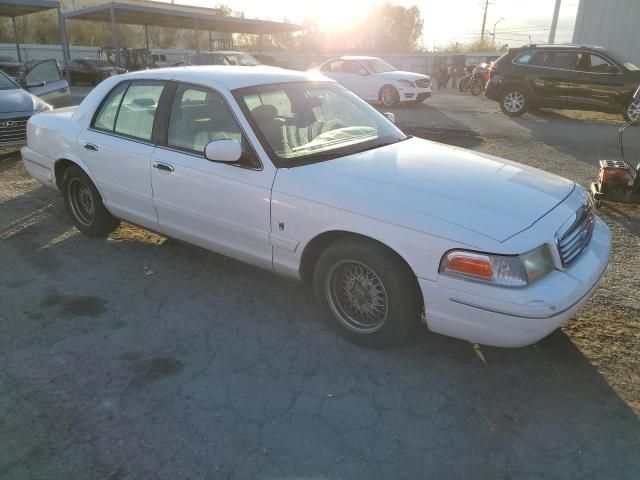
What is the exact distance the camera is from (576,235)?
309 centimetres

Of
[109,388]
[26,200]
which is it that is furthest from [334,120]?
[26,200]

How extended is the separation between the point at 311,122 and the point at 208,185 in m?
0.91

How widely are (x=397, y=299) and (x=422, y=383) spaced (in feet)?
1.65

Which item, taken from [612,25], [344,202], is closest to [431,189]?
[344,202]

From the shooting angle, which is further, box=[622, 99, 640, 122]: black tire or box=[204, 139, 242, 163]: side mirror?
box=[622, 99, 640, 122]: black tire

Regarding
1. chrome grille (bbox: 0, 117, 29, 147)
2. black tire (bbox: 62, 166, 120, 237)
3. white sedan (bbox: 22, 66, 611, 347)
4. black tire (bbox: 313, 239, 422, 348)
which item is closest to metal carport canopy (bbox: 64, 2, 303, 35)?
chrome grille (bbox: 0, 117, 29, 147)

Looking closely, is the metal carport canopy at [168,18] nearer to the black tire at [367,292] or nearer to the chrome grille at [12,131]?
the chrome grille at [12,131]

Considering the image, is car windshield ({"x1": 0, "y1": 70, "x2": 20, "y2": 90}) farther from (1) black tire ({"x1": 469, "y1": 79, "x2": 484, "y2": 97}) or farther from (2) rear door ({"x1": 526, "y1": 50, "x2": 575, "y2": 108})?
(1) black tire ({"x1": 469, "y1": 79, "x2": 484, "y2": 97})

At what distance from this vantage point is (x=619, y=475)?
232 centimetres

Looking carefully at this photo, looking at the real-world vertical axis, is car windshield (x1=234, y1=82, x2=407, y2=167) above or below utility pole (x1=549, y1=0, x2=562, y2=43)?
below

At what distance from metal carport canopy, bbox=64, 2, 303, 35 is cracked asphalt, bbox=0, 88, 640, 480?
20578mm

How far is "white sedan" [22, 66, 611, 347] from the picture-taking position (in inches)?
108

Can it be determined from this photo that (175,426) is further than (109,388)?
No

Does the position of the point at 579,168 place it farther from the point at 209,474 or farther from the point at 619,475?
the point at 209,474
